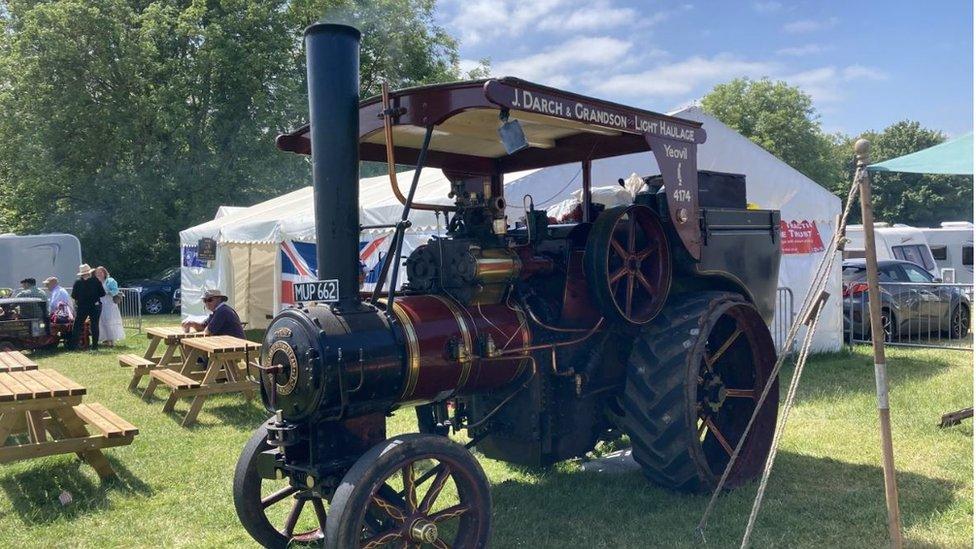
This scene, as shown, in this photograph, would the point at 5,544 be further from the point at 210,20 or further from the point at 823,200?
the point at 210,20

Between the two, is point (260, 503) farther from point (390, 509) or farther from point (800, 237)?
point (800, 237)

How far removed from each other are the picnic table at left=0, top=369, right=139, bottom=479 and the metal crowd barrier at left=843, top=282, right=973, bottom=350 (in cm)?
956

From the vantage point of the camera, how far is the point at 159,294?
21.5 metres

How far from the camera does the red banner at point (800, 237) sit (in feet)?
34.0

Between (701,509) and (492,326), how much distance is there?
1.64 metres

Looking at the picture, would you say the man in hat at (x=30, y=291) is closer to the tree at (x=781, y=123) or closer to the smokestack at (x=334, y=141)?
the smokestack at (x=334, y=141)

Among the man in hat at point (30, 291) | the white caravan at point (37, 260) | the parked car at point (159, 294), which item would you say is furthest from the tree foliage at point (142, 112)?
the man in hat at point (30, 291)

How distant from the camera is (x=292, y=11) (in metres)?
23.3

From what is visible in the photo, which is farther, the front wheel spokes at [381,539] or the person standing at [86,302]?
the person standing at [86,302]

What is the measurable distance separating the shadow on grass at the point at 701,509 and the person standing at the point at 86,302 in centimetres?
1030

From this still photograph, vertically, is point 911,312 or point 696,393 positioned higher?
point 696,393

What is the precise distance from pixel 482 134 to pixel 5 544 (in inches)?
140

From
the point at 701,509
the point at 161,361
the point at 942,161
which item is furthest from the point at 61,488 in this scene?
the point at 942,161

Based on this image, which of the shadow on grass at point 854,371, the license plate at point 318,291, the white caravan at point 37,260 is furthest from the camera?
the white caravan at point 37,260
